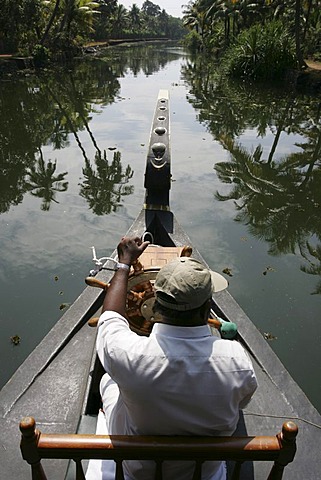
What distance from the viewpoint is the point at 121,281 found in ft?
5.10

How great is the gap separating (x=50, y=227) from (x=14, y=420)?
3659mm

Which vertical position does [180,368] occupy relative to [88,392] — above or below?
above

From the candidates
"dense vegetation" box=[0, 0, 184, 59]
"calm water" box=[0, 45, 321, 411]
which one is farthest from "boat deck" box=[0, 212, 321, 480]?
"dense vegetation" box=[0, 0, 184, 59]

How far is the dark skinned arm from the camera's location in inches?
57.7

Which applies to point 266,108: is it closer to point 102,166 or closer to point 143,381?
point 102,166

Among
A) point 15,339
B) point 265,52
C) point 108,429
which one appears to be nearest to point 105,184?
point 15,339

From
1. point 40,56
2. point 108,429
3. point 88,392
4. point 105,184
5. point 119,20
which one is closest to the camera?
point 108,429

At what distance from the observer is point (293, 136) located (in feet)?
34.2

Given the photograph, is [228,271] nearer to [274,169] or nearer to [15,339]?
[15,339]

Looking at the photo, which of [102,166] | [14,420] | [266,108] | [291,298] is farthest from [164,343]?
[266,108]

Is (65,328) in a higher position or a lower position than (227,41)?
lower

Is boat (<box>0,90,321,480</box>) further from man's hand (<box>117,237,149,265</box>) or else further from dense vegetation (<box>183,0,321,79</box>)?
dense vegetation (<box>183,0,321,79</box>)

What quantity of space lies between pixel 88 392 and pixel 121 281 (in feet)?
2.98

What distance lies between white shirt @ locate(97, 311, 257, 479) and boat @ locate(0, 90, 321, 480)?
33.9 inches
